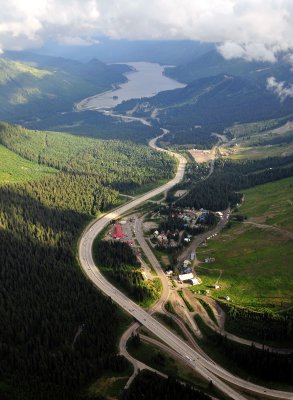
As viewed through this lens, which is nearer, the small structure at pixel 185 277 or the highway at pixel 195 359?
the highway at pixel 195 359

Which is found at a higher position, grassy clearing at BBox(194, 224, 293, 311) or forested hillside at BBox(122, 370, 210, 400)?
grassy clearing at BBox(194, 224, 293, 311)

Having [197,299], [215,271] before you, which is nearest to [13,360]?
[197,299]

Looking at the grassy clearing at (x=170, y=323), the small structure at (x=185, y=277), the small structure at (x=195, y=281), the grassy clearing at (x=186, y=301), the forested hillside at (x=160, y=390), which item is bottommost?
the forested hillside at (x=160, y=390)

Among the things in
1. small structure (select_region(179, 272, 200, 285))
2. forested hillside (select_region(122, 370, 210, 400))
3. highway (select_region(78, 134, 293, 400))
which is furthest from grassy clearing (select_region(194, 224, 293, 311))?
forested hillside (select_region(122, 370, 210, 400))

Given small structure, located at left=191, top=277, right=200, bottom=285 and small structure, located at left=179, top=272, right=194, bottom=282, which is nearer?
small structure, located at left=191, top=277, right=200, bottom=285

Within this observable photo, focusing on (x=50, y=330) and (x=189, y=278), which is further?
(x=189, y=278)

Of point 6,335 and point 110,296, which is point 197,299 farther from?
point 6,335

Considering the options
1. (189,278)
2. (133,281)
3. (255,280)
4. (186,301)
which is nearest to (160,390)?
(186,301)

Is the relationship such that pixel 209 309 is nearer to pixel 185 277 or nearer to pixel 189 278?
pixel 189 278

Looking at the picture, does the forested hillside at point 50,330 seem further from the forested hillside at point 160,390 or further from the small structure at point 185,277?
the small structure at point 185,277

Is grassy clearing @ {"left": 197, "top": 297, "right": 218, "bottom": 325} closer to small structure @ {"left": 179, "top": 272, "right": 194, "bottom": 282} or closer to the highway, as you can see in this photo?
small structure @ {"left": 179, "top": 272, "right": 194, "bottom": 282}

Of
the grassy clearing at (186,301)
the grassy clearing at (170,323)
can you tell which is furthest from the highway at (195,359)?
the grassy clearing at (186,301)
